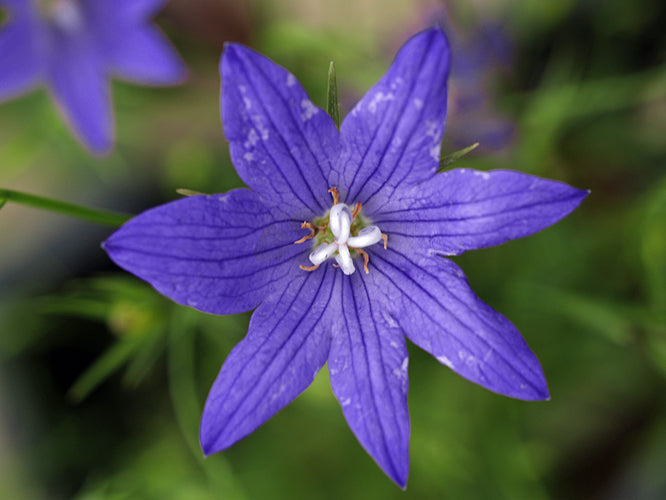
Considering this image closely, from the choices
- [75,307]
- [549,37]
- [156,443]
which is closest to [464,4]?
[549,37]

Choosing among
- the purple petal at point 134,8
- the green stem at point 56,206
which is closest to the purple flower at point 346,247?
the green stem at point 56,206

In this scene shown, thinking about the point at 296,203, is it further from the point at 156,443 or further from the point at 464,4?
the point at 464,4

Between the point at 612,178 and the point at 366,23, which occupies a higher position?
the point at 366,23

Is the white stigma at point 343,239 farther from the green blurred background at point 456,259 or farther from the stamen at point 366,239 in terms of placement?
the green blurred background at point 456,259

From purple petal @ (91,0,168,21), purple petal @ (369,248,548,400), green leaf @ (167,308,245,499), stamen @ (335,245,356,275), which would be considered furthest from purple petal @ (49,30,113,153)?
purple petal @ (369,248,548,400)

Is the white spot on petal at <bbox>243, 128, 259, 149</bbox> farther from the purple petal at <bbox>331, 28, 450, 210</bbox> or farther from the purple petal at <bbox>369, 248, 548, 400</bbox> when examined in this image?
the purple petal at <bbox>369, 248, 548, 400</bbox>
